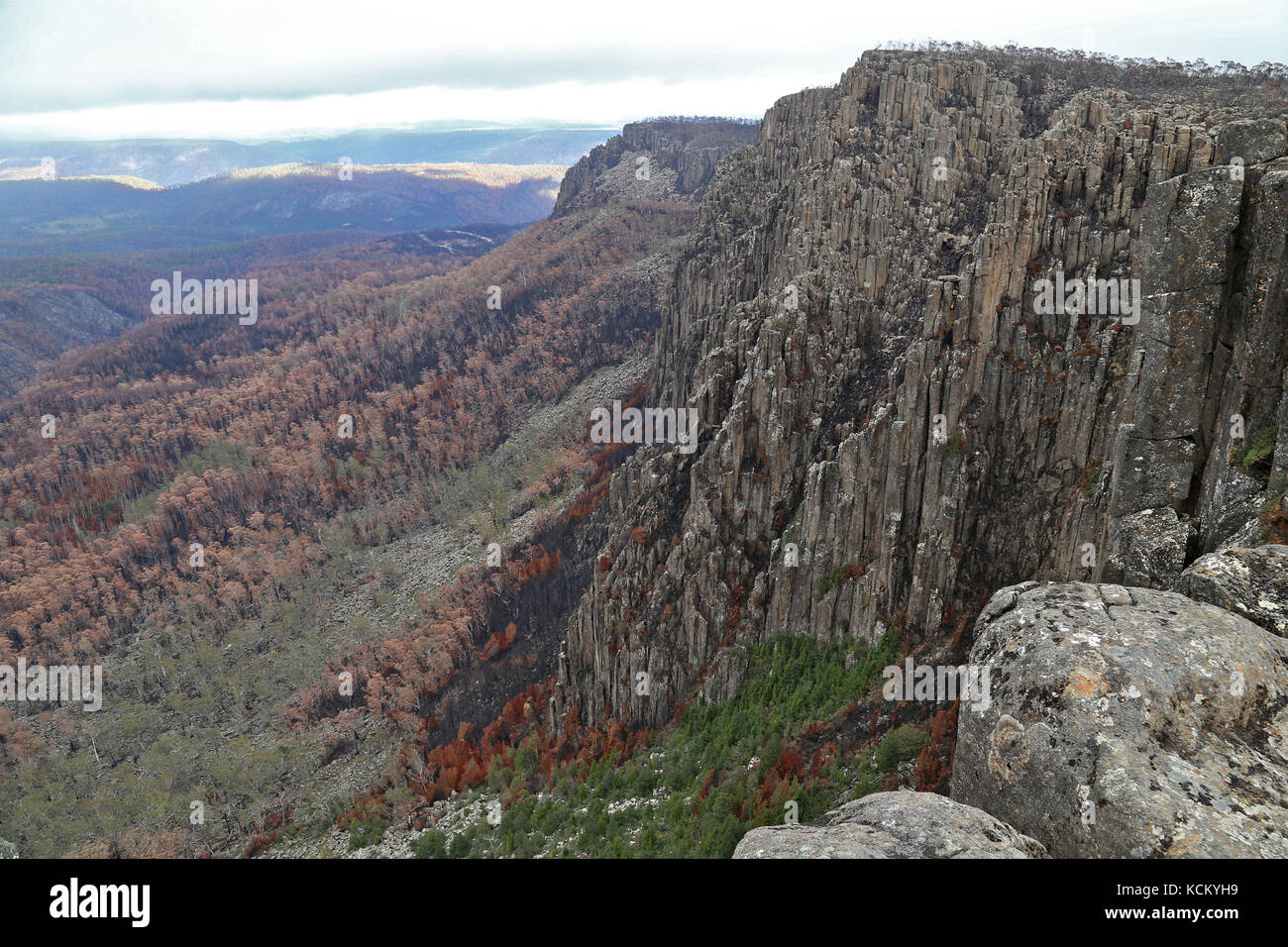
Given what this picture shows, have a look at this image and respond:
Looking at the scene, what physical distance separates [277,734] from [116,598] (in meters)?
61.7

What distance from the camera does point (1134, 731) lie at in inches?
486

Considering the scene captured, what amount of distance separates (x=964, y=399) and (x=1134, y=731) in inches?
1298

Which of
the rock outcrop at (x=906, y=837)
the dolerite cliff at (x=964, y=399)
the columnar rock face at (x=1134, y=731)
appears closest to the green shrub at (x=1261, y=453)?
the dolerite cliff at (x=964, y=399)

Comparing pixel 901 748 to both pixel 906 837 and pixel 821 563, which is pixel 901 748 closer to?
pixel 821 563

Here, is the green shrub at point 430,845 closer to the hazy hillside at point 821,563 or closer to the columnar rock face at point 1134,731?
the hazy hillside at point 821,563

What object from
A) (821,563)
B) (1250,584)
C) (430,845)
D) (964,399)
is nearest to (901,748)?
(821,563)

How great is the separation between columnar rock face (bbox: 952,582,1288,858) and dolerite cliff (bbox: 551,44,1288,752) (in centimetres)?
131

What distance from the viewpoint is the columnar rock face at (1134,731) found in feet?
36.7

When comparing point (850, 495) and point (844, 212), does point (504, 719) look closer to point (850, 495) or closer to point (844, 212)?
point (850, 495)

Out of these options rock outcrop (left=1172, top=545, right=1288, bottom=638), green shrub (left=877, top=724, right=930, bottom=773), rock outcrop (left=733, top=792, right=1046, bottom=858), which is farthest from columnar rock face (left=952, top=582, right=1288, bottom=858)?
green shrub (left=877, top=724, right=930, bottom=773)

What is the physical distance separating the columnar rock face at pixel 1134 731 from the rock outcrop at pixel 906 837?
3.92ft

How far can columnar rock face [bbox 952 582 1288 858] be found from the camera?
11.2 metres

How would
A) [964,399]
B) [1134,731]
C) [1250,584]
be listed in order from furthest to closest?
[964,399]
[1250,584]
[1134,731]

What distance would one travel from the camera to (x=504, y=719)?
70.5 meters
